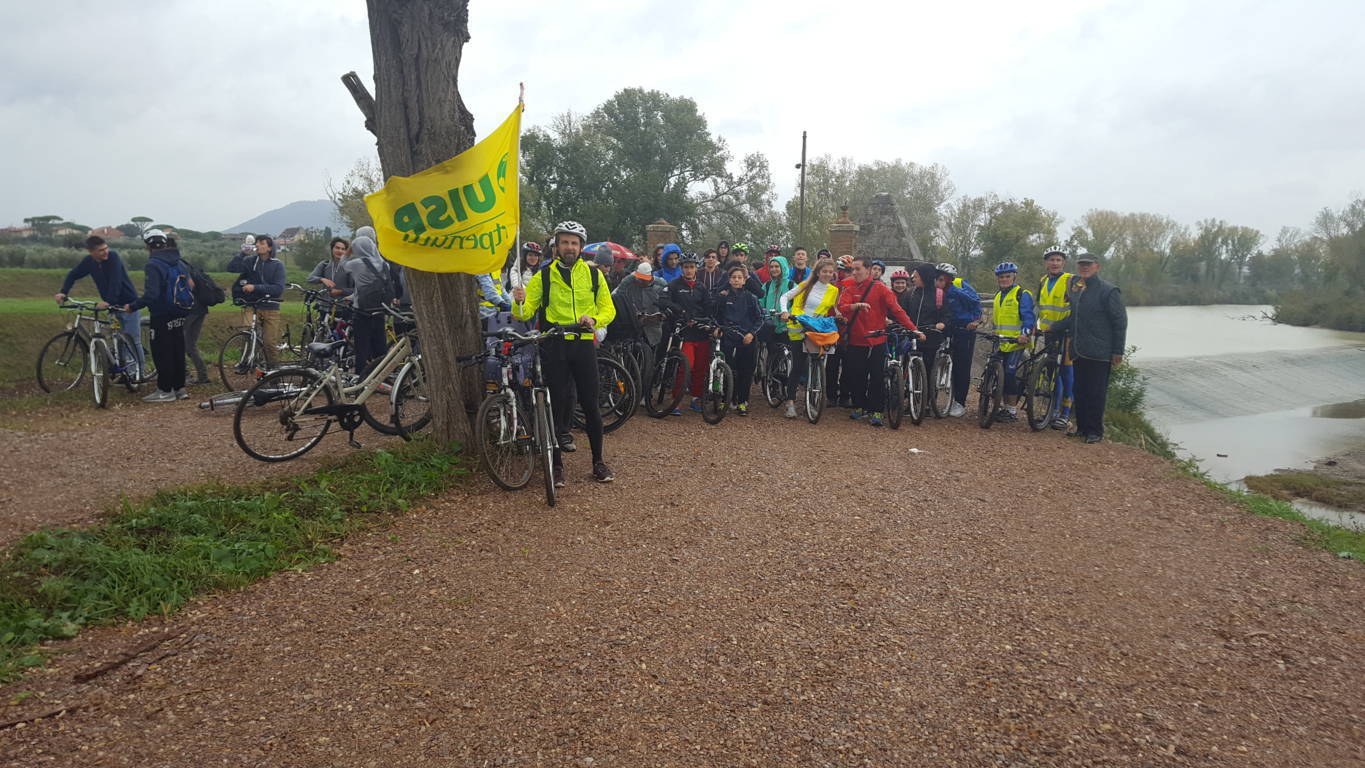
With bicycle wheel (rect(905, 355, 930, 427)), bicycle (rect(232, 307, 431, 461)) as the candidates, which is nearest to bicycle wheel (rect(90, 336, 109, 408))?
bicycle (rect(232, 307, 431, 461))

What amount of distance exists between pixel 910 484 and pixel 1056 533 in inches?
50.3

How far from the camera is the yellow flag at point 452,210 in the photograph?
5539 mm

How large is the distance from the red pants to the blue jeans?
6.44m

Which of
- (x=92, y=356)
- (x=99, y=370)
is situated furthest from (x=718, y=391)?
(x=92, y=356)

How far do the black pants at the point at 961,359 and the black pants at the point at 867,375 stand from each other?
1.37 meters

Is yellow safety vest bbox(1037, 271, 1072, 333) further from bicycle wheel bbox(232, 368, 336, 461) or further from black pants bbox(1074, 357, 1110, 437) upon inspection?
bicycle wheel bbox(232, 368, 336, 461)

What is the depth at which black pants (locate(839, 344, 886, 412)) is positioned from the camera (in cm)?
902

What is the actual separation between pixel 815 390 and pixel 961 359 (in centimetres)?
213

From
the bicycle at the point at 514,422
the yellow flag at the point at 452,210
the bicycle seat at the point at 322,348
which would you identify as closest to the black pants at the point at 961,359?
the bicycle at the point at 514,422

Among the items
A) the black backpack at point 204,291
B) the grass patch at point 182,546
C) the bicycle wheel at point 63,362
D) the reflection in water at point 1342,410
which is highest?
the black backpack at point 204,291

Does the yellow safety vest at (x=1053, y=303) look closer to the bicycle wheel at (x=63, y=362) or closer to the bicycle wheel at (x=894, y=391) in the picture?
the bicycle wheel at (x=894, y=391)

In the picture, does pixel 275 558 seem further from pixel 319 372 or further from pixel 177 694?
pixel 319 372

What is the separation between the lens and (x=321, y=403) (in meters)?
6.56

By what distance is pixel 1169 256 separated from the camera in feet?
206
